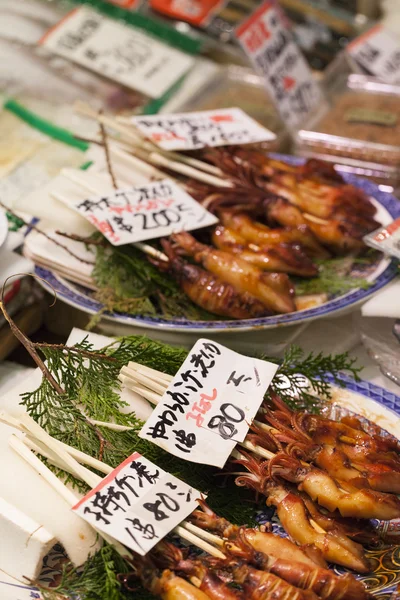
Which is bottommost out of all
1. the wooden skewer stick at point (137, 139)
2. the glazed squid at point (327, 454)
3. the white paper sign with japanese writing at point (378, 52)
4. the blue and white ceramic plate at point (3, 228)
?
the glazed squid at point (327, 454)

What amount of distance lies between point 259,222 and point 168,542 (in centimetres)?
192

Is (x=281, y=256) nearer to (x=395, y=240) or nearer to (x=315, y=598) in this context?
(x=395, y=240)

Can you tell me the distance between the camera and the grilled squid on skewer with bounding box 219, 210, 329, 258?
11.0ft

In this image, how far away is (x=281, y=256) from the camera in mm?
3246

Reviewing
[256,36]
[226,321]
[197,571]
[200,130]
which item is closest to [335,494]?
[197,571]

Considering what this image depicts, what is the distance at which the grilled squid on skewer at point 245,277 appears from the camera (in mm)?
3074

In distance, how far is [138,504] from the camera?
2115 millimetres

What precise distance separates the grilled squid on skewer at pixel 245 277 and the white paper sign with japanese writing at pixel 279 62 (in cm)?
177

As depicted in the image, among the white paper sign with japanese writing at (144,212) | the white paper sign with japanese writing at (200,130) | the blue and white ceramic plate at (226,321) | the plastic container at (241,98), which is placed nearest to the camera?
the blue and white ceramic plate at (226,321)

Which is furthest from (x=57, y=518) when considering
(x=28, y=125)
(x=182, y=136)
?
(x=28, y=125)

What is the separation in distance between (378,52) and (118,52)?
2.02m

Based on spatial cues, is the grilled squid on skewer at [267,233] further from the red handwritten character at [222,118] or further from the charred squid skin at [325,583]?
the charred squid skin at [325,583]

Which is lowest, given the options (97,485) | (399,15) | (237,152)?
(97,485)

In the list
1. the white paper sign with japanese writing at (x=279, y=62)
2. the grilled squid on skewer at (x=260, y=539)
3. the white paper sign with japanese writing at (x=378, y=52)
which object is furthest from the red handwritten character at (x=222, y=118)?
the grilled squid on skewer at (x=260, y=539)
